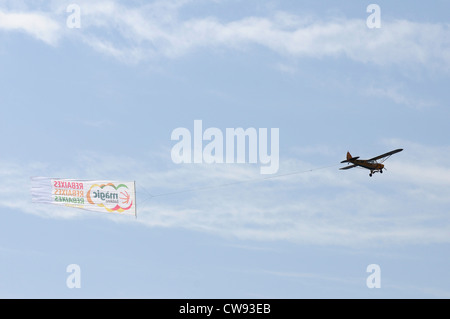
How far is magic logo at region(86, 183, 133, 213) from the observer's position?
464 ft

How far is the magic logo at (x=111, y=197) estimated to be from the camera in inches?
5571

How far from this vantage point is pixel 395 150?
14350cm

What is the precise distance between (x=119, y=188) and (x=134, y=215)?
18.1 feet

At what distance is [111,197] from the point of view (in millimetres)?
143125
